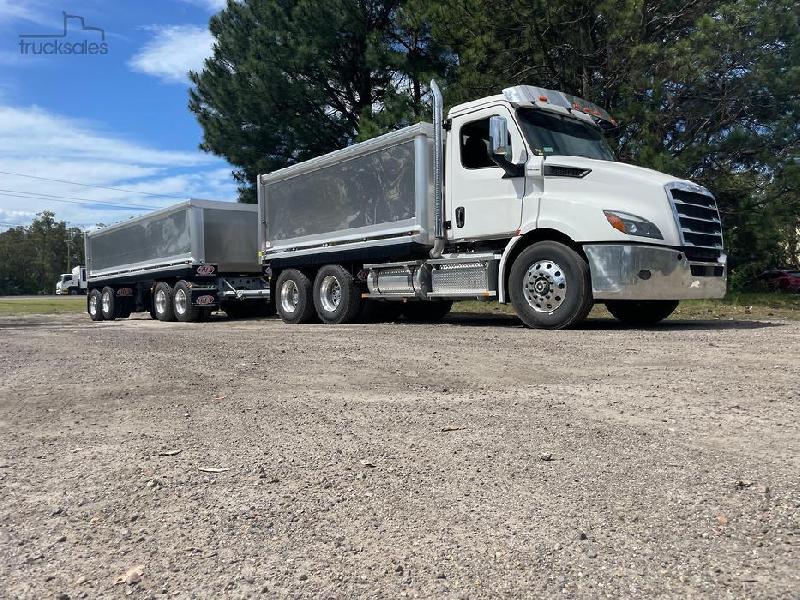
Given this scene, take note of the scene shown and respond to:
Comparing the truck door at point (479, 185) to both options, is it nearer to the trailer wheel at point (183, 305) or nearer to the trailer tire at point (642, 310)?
the trailer tire at point (642, 310)

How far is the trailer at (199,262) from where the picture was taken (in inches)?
640

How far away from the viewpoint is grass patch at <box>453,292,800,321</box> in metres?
12.0

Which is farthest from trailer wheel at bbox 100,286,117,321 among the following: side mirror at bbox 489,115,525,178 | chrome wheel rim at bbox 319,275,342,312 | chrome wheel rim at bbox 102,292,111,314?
side mirror at bbox 489,115,525,178

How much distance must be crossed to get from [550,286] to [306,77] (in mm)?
13371

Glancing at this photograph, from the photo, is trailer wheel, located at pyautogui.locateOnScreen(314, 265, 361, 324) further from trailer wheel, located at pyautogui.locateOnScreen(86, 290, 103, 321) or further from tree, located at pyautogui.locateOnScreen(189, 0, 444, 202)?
trailer wheel, located at pyautogui.locateOnScreen(86, 290, 103, 321)

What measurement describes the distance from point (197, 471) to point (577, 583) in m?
1.88

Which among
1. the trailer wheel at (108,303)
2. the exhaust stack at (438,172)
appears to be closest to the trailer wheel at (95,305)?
the trailer wheel at (108,303)

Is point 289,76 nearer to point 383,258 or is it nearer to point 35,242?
point 383,258

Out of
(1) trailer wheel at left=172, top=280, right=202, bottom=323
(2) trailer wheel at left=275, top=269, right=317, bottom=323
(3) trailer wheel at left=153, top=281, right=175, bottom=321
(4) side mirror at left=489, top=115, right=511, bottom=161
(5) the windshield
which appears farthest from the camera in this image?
(3) trailer wheel at left=153, top=281, right=175, bottom=321

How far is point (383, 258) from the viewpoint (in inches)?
462

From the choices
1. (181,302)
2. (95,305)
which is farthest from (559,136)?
(95,305)

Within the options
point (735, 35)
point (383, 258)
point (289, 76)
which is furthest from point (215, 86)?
point (735, 35)

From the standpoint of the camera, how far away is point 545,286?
8875 mm

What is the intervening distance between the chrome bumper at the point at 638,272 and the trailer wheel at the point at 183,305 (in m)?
10.7
